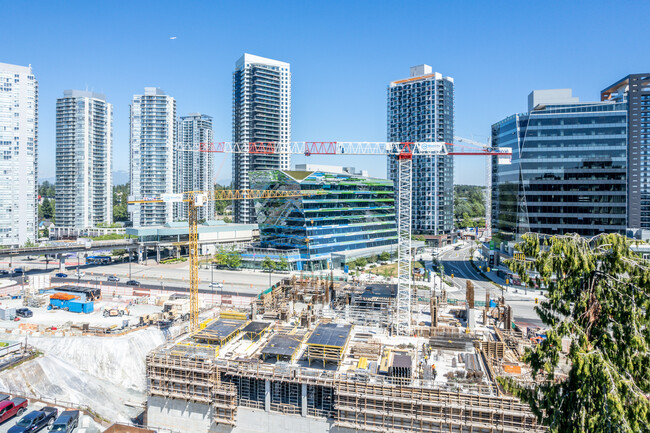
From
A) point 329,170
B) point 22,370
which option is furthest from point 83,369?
point 329,170

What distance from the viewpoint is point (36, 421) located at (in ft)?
80.0

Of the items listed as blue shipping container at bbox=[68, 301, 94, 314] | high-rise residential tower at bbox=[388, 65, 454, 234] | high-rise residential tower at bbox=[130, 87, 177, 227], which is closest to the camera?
blue shipping container at bbox=[68, 301, 94, 314]

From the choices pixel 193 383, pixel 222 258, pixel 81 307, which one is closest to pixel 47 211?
pixel 222 258

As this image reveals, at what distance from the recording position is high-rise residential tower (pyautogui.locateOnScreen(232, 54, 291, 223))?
12606cm

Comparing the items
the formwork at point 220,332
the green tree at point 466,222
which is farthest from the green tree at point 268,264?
the green tree at point 466,222

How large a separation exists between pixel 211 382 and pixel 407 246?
78.0 feet

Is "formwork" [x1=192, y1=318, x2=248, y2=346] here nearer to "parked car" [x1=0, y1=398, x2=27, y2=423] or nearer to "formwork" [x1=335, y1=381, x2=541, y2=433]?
"formwork" [x1=335, y1=381, x2=541, y2=433]

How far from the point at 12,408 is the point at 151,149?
97547 mm

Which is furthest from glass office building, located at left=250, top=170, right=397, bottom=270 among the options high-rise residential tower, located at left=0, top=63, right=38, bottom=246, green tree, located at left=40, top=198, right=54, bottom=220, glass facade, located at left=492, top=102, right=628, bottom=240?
green tree, located at left=40, top=198, right=54, bottom=220

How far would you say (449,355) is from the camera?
29.7 metres

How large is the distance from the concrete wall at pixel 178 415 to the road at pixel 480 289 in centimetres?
2753

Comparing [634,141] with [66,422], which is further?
[634,141]

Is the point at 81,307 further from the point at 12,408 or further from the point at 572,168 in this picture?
the point at 572,168

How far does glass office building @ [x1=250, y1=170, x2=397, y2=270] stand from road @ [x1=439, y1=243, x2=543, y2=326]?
16199 mm
